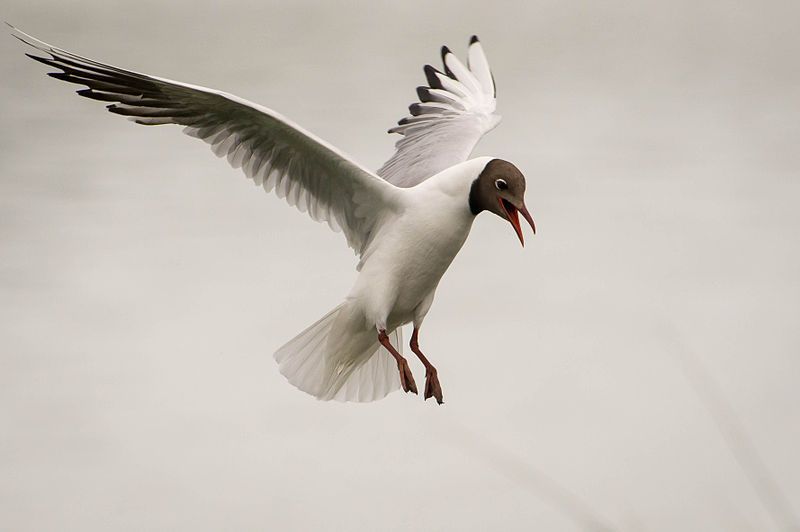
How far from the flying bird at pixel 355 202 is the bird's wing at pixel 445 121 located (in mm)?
26

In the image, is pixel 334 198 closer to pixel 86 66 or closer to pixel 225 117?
pixel 225 117

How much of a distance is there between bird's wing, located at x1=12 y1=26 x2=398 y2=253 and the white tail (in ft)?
1.27

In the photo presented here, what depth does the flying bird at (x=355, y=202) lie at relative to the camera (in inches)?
202

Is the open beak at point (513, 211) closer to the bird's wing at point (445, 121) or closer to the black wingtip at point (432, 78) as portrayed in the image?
the bird's wing at point (445, 121)

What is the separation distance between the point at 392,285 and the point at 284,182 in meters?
0.73

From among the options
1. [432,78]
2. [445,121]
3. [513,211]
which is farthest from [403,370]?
[432,78]

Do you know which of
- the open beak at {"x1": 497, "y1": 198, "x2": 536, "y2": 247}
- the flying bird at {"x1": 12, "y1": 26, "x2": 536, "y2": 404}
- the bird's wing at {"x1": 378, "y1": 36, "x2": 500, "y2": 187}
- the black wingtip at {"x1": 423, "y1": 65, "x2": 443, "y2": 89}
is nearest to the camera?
the open beak at {"x1": 497, "y1": 198, "x2": 536, "y2": 247}

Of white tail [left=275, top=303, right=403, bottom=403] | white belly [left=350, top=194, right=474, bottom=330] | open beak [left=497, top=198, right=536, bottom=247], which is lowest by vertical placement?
white tail [left=275, top=303, right=403, bottom=403]

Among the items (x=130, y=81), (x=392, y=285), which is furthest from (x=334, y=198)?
(x=130, y=81)

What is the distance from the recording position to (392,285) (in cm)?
523

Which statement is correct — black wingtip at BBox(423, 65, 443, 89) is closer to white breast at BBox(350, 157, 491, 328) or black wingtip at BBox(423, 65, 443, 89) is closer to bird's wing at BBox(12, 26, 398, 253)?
bird's wing at BBox(12, 26, 398, 253)

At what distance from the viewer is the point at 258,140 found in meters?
5.44

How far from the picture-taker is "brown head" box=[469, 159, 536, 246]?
4.98 meters

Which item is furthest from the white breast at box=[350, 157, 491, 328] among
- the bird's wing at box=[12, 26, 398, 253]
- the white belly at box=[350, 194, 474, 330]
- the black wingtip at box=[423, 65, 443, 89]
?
the black wingtip at box=[423, 65, 443, 89]
